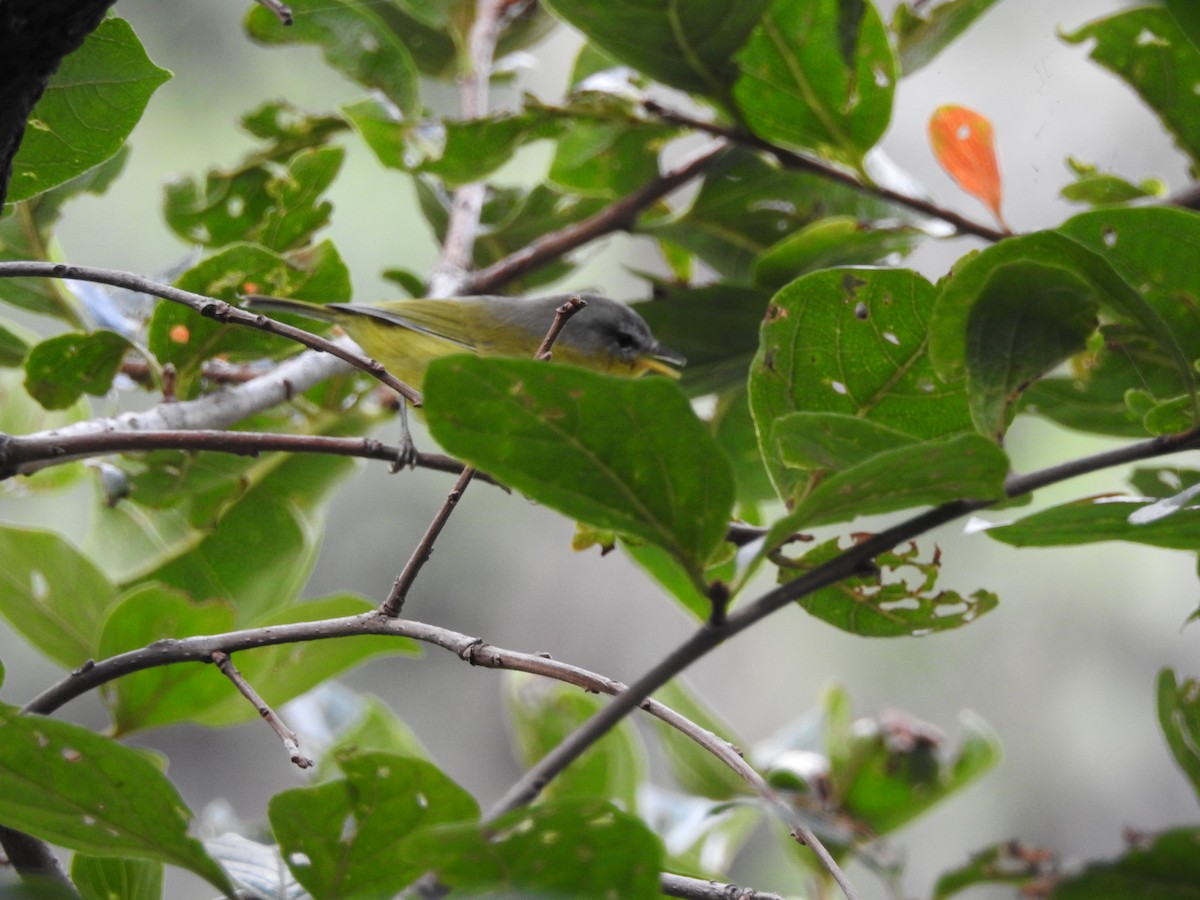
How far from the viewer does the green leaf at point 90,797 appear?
681mm

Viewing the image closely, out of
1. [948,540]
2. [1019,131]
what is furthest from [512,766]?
[1019,131]

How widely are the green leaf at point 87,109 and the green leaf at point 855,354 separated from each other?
0.60m

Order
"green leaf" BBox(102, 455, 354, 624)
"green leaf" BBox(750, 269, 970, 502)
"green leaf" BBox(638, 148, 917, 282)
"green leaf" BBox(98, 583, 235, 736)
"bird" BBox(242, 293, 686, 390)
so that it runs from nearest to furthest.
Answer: "green leaf" BBox(750, 269, 970, 502), "green leaf" BBox(98, 583, 235, 736), "green leaf" BBox(102, 455, 354, 624), "green leaf" BBox(638, 148, 917, 282), "bird" BBox(242, 293, 686, 390)

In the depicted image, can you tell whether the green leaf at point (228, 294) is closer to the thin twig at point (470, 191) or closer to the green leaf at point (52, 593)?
the green leaf at point (52, 593)

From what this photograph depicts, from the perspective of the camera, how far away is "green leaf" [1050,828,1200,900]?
3.17 feet

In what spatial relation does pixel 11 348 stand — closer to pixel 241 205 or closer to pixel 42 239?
pixel 42 239

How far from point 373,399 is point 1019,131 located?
13.6ft

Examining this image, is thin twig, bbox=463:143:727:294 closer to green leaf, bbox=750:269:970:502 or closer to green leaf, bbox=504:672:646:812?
green leaf, bbox=504:672:646:812

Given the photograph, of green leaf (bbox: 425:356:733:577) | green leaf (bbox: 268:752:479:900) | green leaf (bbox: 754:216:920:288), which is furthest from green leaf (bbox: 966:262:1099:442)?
green leaf (bbox: 754:216:920:288)

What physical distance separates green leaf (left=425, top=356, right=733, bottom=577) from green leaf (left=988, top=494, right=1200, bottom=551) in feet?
0.96

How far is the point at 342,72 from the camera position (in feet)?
6.10

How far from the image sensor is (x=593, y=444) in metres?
0.62

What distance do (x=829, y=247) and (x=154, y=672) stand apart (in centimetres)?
98

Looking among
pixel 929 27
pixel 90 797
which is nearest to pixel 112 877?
pixel 90 797
